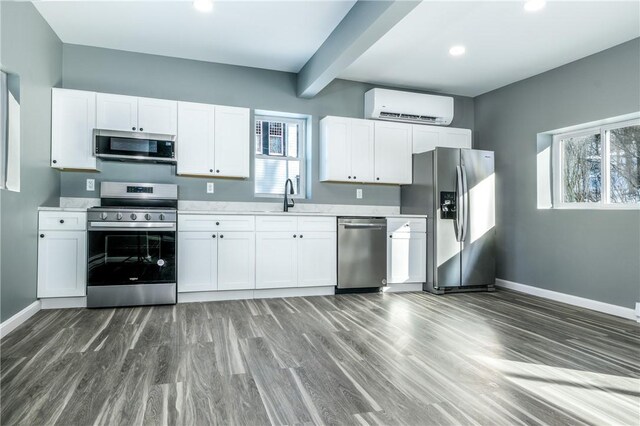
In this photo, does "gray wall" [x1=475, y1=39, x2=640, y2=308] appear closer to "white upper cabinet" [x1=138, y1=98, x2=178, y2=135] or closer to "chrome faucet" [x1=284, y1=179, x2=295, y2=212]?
"chrome faucet" [x1=284, y1=179, x2=295, y2=212]

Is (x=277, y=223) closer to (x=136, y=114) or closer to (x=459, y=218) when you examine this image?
(x=136, y=114)

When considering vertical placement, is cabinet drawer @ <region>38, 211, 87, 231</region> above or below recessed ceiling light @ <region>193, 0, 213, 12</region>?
below

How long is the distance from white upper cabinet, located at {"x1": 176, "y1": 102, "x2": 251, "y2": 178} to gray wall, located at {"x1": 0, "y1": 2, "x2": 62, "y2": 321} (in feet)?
3.80

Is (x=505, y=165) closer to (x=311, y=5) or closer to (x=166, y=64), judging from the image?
(x=311, y=5)

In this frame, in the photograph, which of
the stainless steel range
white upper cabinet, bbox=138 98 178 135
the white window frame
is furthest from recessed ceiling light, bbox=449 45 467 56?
the stainless steel range

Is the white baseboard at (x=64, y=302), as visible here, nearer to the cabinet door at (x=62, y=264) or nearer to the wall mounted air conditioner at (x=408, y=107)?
the cabinet door at (x=62, y=264)

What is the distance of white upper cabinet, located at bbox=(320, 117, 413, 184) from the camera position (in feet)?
14.8

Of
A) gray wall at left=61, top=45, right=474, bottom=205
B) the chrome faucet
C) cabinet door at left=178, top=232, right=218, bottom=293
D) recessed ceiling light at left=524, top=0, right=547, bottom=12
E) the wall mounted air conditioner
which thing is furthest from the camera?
the wall mounted air conditioner

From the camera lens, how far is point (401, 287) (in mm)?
4473

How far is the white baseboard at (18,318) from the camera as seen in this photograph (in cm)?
263

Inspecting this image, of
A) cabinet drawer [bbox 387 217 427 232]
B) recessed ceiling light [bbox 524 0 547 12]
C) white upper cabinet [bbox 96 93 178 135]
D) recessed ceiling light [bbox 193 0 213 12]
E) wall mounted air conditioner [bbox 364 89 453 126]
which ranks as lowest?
cabinet drawer [bbox 387 217 427 232]

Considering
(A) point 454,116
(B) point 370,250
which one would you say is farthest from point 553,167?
(B) point 370,250

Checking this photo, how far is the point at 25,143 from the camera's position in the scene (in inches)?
118

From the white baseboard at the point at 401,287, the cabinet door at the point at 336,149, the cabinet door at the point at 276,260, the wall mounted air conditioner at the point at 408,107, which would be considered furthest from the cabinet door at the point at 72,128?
the white baseboard at the point at 401,287
